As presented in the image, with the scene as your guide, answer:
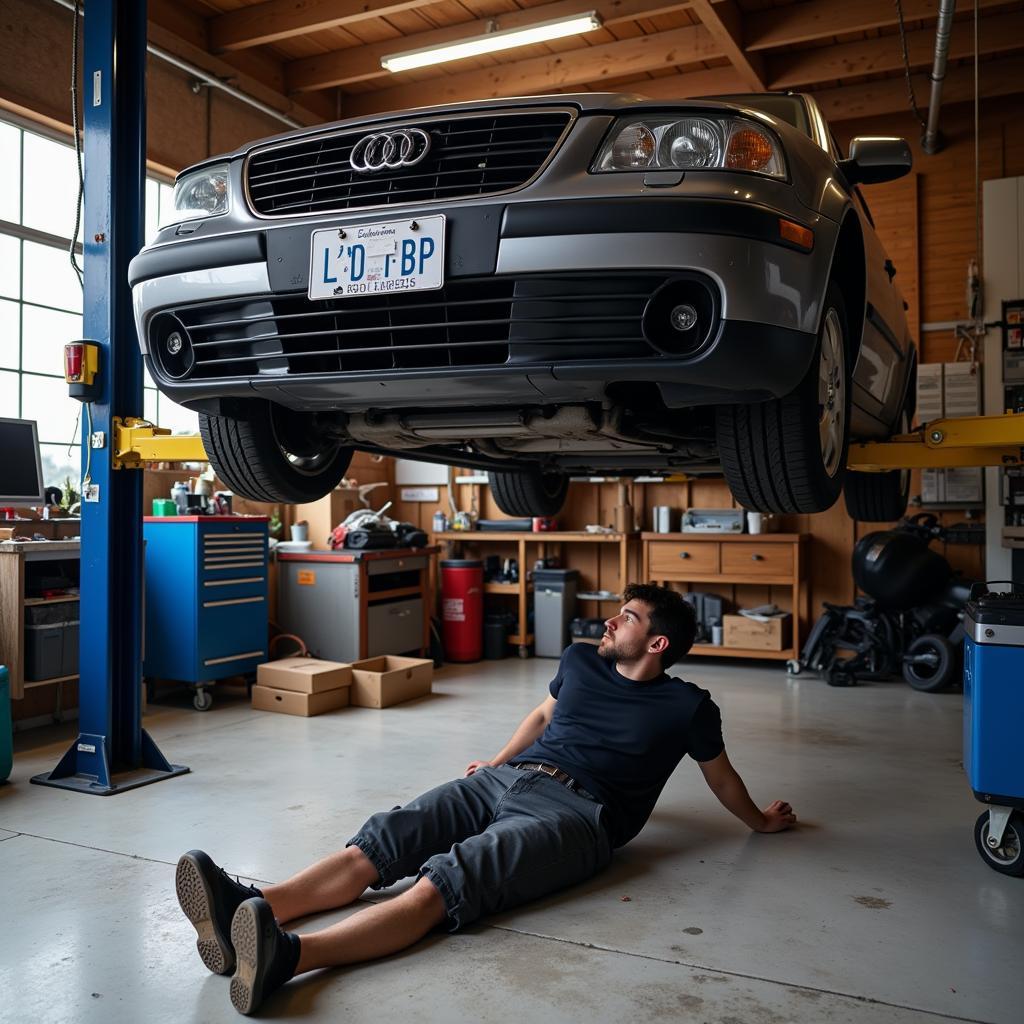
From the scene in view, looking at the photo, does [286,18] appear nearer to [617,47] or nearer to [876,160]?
[617,47]

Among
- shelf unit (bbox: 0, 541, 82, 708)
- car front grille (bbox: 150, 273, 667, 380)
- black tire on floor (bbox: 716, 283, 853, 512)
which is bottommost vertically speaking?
shelf unit (bbox: 0, 541, 82, 708)

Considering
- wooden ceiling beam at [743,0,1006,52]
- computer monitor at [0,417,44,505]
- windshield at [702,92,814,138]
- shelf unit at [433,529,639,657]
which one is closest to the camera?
windshield at [702,92,814,138]

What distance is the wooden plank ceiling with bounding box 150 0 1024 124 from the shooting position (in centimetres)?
528

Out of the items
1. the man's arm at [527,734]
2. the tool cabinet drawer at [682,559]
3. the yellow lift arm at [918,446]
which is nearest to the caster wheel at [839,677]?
the tool cabinet drawer at [682,559]

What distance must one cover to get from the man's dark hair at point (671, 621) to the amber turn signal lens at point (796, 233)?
3.01 ft

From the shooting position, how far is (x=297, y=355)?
2.04 m

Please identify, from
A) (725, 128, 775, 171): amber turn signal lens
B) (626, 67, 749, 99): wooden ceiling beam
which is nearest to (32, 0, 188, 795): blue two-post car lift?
(725, 128, 775, 171): amber turn signal lens

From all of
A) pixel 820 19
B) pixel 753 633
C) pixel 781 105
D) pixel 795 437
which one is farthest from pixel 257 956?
pixel 820 19

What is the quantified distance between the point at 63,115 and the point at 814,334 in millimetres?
4393

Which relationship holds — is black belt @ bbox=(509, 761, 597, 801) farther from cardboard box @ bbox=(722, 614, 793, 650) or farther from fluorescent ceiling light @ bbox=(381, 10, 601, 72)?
fluorescent ceiling light @ bbox=(381, 10, 601, 72)

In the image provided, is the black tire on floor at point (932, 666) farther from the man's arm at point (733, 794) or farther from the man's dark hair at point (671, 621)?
the man's dark hair at point (671, 621)

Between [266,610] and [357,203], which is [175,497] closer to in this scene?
[266,610]

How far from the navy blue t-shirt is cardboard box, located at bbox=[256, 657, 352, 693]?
2199 millimetres

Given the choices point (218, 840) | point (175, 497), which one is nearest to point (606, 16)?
point (175, 497)
